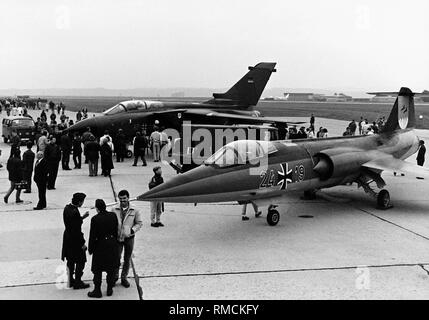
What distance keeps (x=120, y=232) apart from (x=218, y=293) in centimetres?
174

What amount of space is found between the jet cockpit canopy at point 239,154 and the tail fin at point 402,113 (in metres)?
6.93

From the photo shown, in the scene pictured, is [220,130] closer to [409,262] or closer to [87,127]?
[87,127]

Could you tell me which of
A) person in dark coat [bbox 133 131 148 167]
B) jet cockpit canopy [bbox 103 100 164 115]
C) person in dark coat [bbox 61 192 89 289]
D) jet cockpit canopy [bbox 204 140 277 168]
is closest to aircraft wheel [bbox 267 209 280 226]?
jet cockpit canopy [bbox 204 140 277 168]

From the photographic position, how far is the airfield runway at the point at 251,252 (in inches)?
280

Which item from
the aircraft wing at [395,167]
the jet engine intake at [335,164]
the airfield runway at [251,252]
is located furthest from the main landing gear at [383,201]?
the jet engine intake at [335,164]

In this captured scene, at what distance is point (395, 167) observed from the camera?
1341 cm

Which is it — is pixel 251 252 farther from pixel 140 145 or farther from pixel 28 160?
pixel 140 145

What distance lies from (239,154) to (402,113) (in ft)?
29.0

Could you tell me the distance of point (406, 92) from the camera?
1692 cm

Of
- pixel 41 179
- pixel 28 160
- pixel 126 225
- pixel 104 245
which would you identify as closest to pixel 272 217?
pixel 126 225

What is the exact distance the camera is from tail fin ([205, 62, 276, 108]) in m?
27.5

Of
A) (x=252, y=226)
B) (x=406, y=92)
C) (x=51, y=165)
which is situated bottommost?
(x=252, y=226)

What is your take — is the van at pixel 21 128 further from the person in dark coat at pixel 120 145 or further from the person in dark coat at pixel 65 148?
the person in dark coat at pixel 65 148
